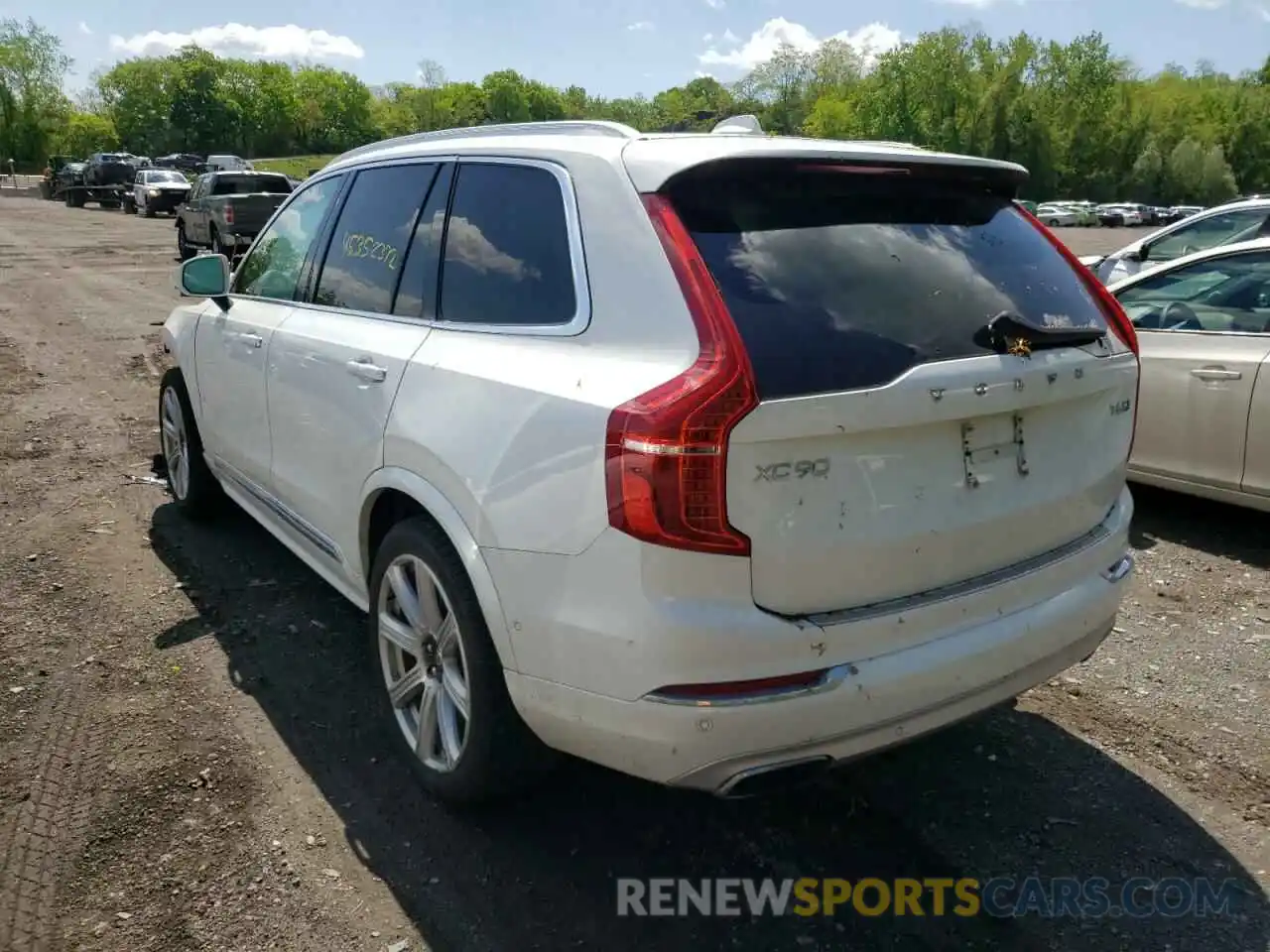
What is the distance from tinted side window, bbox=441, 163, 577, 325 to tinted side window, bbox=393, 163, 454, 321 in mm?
55

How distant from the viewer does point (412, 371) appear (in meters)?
3.04

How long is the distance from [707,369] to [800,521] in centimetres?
40

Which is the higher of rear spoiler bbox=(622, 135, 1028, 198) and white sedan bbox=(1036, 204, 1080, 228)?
white sedan bbox=(1036, 204, 1080, 228)

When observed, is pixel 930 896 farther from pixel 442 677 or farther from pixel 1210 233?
pixel 1210 233

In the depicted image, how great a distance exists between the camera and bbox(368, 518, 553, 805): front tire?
275 cm

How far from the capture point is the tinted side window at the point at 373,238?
11.4 ft

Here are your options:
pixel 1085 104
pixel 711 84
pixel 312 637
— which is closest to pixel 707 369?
pixel 312 637

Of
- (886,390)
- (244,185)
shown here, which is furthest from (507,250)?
(244,185)

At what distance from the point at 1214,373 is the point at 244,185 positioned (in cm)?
2178

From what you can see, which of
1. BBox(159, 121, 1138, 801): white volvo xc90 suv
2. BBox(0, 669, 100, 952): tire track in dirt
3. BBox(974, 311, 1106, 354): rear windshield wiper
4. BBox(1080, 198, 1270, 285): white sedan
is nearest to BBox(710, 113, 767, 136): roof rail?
BBox(159, 121, 1138, 801): white volvo xc90 suv

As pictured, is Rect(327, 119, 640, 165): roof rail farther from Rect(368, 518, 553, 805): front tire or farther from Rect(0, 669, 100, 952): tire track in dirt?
Rect(0, 669, 100, 952): tire track in dirt

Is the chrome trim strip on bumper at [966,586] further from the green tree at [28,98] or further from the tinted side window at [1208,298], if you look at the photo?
the green tree at [28,98]

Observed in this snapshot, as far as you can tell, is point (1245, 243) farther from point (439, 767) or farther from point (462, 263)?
point (439, 767)

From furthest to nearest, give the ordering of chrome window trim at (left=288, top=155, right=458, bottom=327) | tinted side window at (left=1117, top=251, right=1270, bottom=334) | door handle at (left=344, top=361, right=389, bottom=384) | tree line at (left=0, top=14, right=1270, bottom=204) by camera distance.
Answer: tree line at (left=0, top=14, right=1270, bottom=204) < tinted side window at (left=1117, top=251, right=1270, bottom=334) < chrome window trim at (left=288, top=155, right=458, bottom=327) < door handle at (left=344, top=361, right=389, bottom=384)
